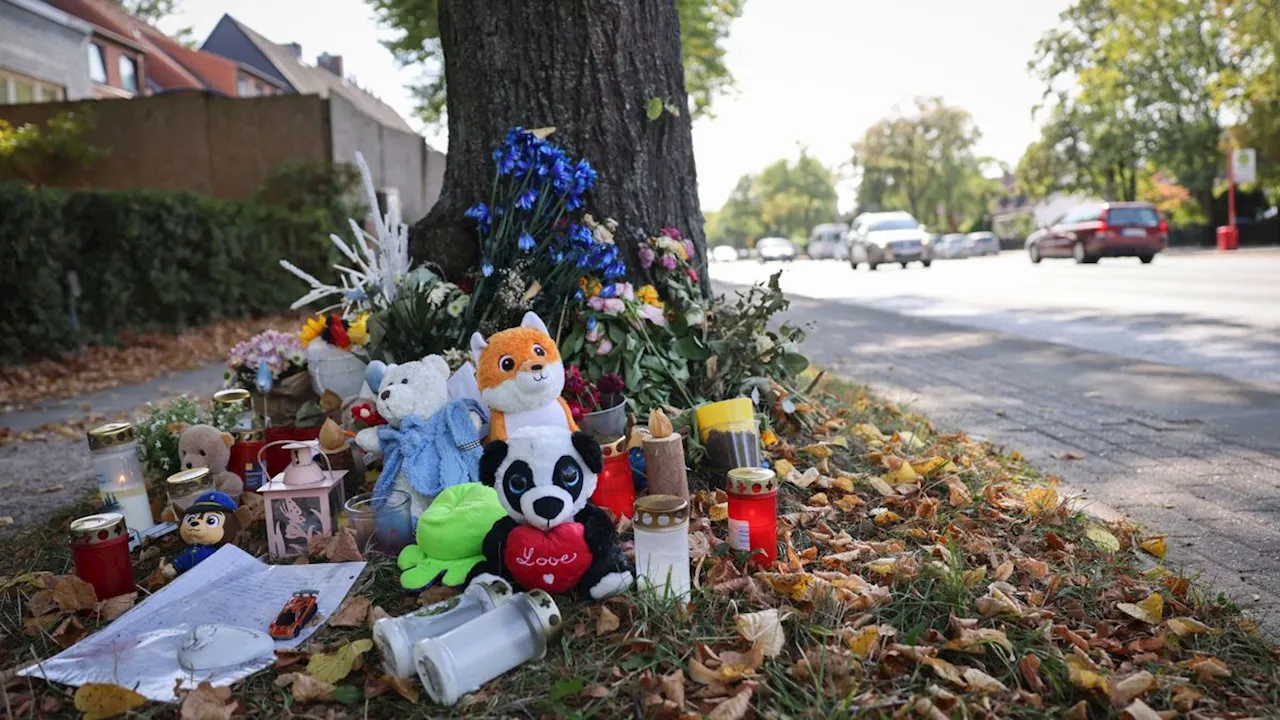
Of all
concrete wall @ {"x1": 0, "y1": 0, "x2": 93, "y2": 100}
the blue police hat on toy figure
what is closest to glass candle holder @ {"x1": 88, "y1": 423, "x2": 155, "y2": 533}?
the blue police hat on toy figure

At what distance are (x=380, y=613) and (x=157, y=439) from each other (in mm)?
1785

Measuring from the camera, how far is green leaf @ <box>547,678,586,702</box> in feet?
5.93

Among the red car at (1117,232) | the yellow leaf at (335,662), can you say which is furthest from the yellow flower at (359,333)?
the red car at (1117,232)

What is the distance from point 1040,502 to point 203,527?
2739mm

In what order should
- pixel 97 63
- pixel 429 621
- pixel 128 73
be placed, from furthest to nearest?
pixel 128 73, pixel 97 63, pixel 429 621

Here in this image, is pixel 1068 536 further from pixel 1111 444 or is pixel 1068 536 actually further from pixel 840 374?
pixel 840 374

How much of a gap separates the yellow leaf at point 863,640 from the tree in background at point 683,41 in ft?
8.77

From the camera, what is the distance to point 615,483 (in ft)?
8.96

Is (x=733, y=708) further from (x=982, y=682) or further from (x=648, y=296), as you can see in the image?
(x=648, y=296)

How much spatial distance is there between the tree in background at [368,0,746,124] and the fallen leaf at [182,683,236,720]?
2.96 metres

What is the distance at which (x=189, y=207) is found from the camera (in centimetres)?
998

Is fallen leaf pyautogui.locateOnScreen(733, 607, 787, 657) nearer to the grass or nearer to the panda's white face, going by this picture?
the grass

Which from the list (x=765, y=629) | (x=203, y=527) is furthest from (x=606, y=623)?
(x=203, y=527)

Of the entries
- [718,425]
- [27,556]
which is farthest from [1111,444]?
[27,556]
